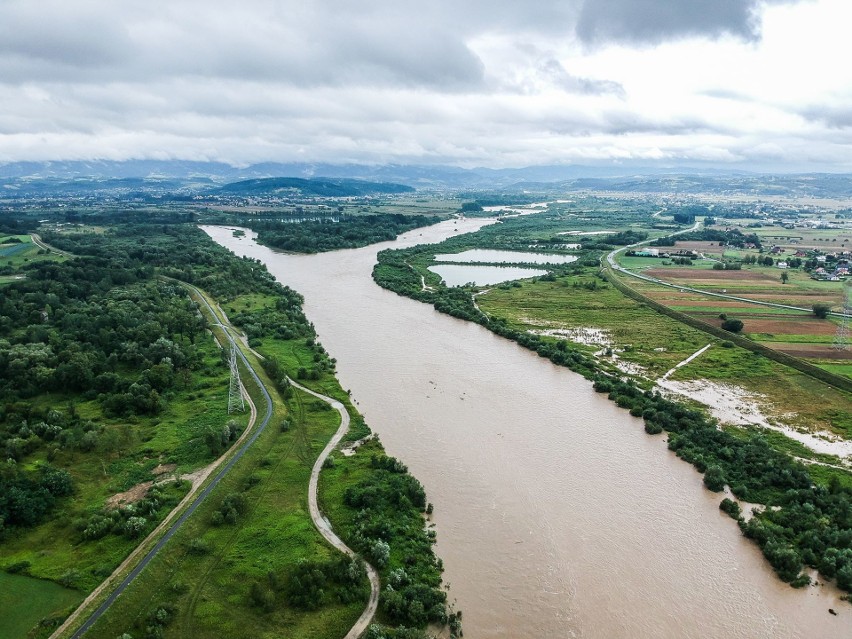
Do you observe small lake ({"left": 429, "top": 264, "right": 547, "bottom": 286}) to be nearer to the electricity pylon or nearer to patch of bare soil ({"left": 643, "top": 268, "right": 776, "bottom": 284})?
patch of bare soil ({"left": 643, "top": 268, "right": 776, "bottom": 284})

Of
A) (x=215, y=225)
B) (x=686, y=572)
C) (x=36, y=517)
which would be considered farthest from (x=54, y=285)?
(x=215, y=225)

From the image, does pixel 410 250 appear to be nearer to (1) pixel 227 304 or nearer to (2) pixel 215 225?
(1) pixel 227 304

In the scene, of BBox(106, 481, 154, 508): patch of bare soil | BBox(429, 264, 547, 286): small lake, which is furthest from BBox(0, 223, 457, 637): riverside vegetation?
BBox(429, 264, 547, 286): small lake

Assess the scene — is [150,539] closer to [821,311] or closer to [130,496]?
[130,496]

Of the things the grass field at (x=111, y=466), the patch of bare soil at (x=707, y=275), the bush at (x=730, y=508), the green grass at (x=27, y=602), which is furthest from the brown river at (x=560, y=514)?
the patch of bare soil at (x=707, y=275)

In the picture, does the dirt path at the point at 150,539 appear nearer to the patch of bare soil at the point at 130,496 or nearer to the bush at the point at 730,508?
the patch of bare soil at the point at 130,496

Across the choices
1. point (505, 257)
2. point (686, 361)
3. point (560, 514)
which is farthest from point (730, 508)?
point (505, 257)
